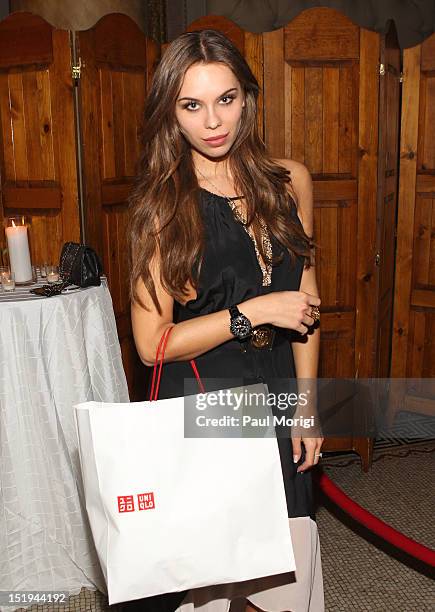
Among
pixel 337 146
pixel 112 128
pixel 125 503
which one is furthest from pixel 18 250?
pixel 125 503

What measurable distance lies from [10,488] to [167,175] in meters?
1.54

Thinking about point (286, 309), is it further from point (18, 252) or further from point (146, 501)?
point (18, 252)

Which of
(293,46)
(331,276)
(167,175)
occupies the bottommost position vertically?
(331,276)

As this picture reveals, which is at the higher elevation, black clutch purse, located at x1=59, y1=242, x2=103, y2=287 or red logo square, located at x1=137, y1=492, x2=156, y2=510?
black clutch purse, located at x1=59, y1=242, x2=103, y2=287

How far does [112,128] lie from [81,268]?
3.24 ft

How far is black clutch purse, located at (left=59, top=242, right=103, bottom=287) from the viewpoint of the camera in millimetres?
2770

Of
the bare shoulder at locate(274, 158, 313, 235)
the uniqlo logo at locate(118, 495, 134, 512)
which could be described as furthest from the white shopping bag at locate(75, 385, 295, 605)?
the bare shoulder at locate(274, 158, 313, 235)

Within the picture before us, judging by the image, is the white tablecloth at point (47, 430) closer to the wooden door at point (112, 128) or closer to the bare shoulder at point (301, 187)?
the wooden door at point (112, 128)

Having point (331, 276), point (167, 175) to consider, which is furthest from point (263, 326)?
point (331, 276)

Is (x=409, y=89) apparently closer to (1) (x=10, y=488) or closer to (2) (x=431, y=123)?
(2) (x=431, y=123)

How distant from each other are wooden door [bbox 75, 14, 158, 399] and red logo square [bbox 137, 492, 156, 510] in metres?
2.28

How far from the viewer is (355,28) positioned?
3295mm

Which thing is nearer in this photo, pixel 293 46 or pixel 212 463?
pixel 212 463

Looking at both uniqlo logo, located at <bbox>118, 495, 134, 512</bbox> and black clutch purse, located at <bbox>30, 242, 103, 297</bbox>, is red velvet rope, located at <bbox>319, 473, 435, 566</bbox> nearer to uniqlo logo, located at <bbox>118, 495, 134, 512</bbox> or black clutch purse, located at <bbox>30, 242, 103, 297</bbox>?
black clutch purse, located at <bbox>30, 242, 103, 297</bbox>
